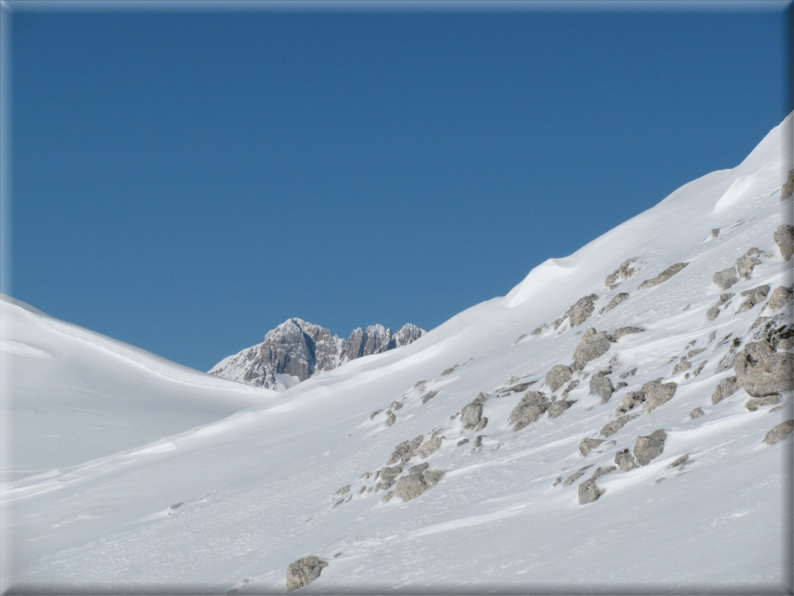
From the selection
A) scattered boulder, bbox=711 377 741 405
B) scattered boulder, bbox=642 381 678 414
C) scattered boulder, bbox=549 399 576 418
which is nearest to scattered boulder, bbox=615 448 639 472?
scattered boulder, bbox=711 377 741 405

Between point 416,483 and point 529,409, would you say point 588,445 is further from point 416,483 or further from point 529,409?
point 416,483

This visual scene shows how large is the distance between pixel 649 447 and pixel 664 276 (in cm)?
1401

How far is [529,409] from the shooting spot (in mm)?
21922

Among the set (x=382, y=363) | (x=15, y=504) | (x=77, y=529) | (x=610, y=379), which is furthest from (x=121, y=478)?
(x=610, y=379)

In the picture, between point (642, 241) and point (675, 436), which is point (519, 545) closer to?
point (675, 436)

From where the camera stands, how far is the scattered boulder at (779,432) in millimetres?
12078

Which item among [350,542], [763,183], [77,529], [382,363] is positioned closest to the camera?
[350,542]

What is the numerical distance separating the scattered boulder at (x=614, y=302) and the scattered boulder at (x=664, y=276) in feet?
2.02

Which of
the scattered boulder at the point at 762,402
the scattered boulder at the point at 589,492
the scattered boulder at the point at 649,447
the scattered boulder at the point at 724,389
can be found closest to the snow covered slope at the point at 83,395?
the scattered boulder at the point at 589,492

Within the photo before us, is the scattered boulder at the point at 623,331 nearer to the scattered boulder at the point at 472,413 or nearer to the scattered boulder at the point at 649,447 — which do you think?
the scattered boulder at the point at 472,413

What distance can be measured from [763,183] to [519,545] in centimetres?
2248

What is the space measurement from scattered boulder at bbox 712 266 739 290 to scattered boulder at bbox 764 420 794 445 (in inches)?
423

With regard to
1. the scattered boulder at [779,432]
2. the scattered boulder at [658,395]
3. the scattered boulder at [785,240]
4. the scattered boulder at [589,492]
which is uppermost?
the scattered boulder at [785,240]

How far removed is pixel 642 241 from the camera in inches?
1464
